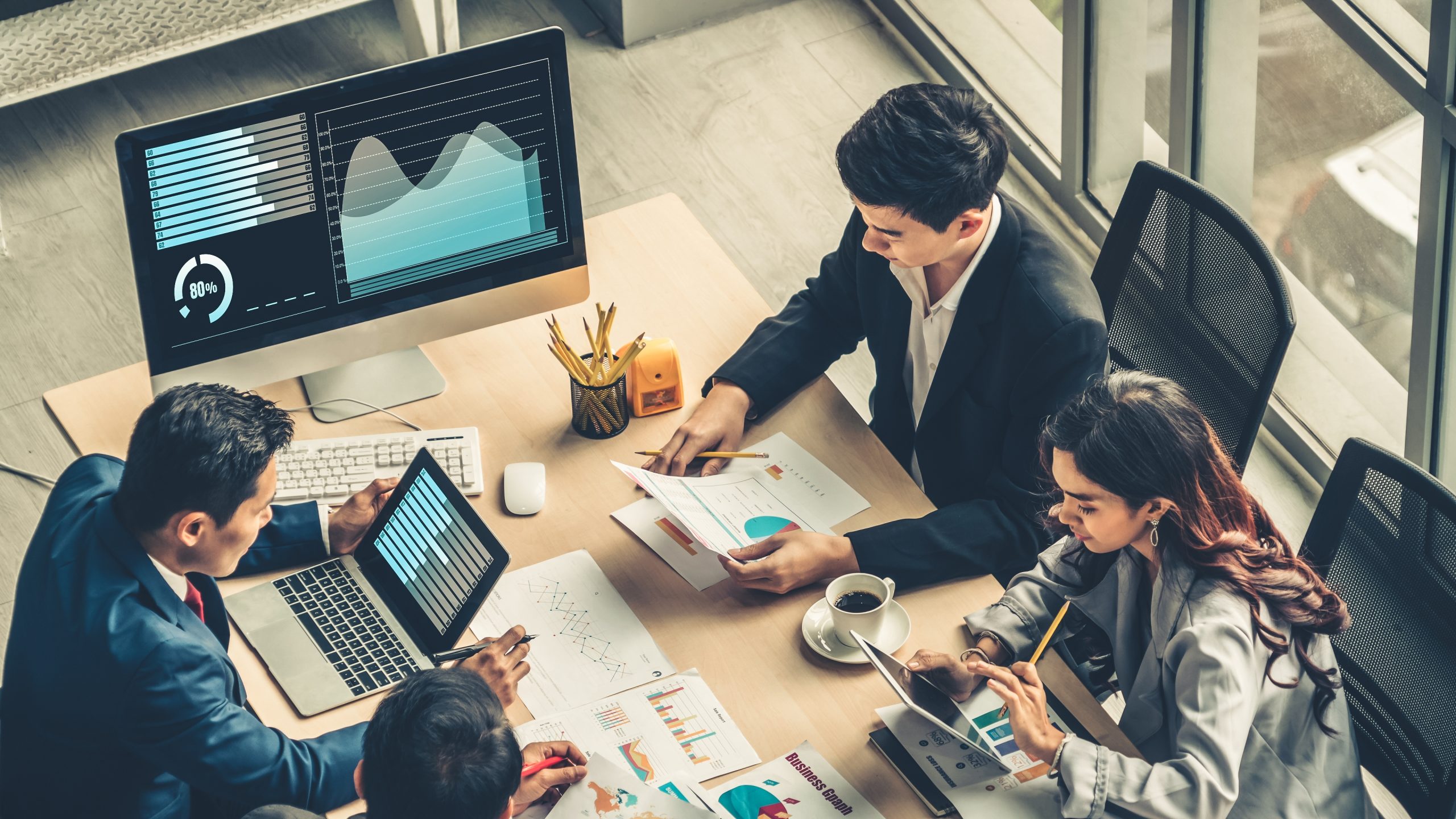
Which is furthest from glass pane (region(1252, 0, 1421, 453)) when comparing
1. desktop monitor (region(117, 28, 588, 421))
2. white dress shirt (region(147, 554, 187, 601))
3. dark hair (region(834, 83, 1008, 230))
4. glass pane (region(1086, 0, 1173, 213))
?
white dress shirt (region(147, 554, 187, 601))

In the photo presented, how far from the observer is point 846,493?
2348 mm

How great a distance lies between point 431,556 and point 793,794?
2.04 feet

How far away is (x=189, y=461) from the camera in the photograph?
1.90 metres

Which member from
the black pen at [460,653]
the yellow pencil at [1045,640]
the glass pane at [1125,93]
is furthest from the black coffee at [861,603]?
the glass pane at [1125,93]

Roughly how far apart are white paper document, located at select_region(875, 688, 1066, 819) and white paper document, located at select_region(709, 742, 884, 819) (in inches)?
4.2

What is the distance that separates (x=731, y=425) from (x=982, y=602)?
50cm

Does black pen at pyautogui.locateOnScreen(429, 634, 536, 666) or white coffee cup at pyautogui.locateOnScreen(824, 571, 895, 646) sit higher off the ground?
white coffee cup at pyautogui.locateOnScreen(824, 571, 895, 646)

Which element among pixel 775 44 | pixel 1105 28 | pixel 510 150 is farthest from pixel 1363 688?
pixel 775 44

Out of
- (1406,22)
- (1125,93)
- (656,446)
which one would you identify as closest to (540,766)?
(656,446)

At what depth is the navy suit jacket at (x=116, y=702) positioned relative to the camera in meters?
1.88

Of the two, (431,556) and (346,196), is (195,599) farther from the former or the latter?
(346,196)

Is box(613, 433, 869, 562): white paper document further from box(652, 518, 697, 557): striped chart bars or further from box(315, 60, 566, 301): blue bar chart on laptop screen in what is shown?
box(315, 60, 566, 301): blue bar chart on laptop screen

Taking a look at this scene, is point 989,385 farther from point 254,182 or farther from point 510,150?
point 254,182

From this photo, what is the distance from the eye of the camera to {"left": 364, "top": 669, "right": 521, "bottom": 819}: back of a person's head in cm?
163
